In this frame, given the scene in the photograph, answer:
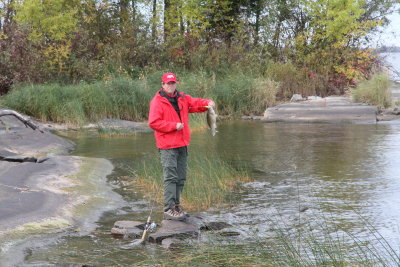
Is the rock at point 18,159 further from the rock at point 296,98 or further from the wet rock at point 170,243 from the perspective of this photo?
the rock at point 296,98

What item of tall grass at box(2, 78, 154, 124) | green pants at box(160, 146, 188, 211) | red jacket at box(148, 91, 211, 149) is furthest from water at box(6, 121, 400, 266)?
tall grass at box(2, 78, 154, 124)

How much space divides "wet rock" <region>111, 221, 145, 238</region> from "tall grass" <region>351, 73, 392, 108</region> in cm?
1603

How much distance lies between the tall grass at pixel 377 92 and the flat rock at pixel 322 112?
2.04 feet

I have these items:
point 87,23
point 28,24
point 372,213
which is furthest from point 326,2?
point 372,213

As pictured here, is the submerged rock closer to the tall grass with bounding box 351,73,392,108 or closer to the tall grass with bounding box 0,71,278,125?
the tall grass with bounding box 0,71,278,125

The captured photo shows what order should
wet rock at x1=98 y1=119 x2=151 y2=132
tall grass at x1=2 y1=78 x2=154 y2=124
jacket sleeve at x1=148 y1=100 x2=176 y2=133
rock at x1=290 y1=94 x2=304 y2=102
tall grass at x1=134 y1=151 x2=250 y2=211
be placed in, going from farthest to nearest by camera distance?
rock at x1=290 y1=94 x2=304 y2=102, tall grass at x1=2 y1=78 x2=154 y2=124, wet rock at x1=98 y1=119 x2=151 y2=132, tall grass at x1=134 y1=151 x2=250 y2=211, jacket sleeve at x1=148 y1=100 x2=176 y2=133

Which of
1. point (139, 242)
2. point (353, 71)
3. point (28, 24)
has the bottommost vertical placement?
point (139, 242)

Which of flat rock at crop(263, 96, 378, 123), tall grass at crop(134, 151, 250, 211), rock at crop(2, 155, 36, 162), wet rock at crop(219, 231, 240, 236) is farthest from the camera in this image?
flat rock at crop(263, 96, 378, 123)

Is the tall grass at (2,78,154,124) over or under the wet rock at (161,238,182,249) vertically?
over

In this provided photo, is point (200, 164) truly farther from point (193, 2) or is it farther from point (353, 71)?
point (193, 2)

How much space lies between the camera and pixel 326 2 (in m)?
28.9

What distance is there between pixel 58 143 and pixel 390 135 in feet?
27.0

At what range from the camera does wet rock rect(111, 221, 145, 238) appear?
7.06 meters

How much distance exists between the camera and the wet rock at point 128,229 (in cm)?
706
